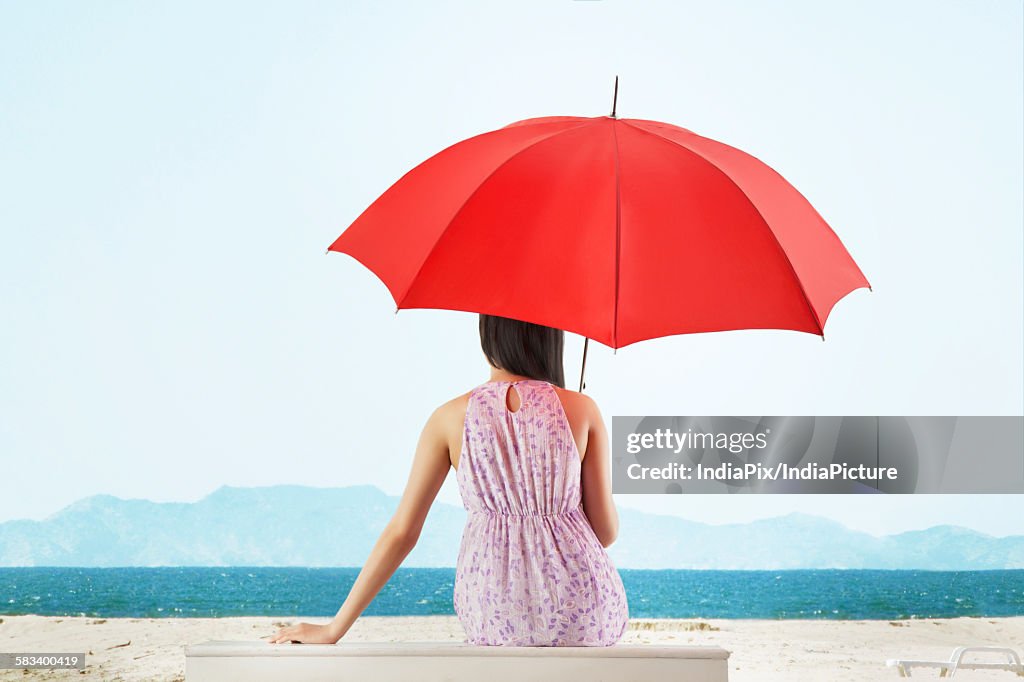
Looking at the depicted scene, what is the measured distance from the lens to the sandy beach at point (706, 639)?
9.34 meters

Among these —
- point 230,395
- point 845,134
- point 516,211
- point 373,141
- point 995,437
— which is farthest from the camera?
point 230,395

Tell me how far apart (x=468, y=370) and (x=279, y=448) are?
4.38 metres

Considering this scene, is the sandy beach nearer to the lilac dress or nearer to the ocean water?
the ocean water

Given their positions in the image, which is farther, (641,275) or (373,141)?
(373,141)

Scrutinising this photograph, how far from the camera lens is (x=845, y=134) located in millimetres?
11898

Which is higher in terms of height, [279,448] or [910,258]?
[910,258]

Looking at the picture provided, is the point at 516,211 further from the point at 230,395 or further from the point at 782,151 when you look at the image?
the point at 230,395

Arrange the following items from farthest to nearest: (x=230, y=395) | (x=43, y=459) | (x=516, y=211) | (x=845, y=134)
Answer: (x=230, y=395) → (x=43, y=459) → (x=845, y=134) → (x=516, y=211)

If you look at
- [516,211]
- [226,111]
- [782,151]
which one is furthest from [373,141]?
[516,211]

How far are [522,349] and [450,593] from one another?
1843 centimetres

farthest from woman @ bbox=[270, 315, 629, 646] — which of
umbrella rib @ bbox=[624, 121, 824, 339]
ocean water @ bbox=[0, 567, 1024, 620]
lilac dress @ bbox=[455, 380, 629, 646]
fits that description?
ocean water @ bbox=[0, 567, 1024, 620]

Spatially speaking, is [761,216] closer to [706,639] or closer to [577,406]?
[577,406]

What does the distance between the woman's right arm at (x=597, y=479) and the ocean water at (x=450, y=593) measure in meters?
16.0

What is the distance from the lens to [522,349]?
152cm
